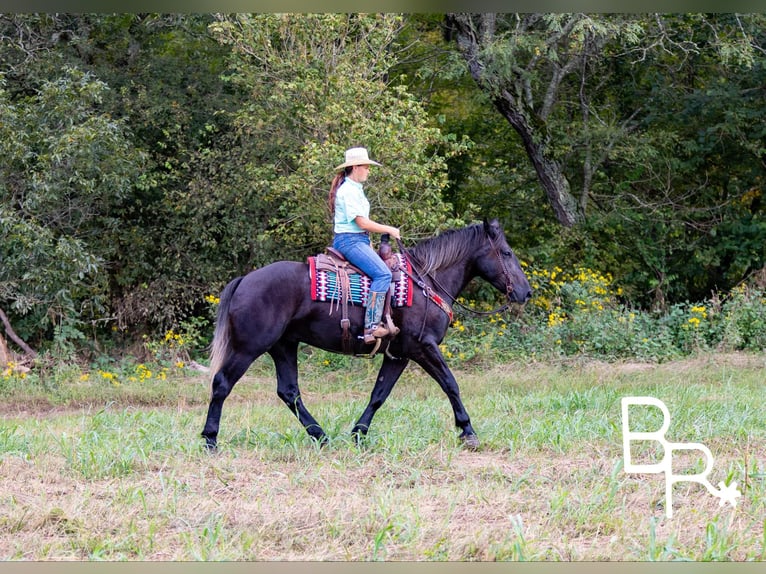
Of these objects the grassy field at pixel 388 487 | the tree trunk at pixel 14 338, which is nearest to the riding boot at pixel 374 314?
the grassy field at pixel 388 487

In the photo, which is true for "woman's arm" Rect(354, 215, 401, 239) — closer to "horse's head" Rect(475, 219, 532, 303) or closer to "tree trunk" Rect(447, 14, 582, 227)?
"horse's head" Rect(475, 219, 532, 303)

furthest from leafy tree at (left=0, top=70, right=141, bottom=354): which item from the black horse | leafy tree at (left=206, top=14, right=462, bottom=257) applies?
the black horse

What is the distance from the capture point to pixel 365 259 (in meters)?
7.46

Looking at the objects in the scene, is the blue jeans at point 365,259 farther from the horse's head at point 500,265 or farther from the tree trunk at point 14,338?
the tree trunk at point 14,338

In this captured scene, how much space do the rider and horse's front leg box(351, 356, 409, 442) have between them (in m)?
0.52

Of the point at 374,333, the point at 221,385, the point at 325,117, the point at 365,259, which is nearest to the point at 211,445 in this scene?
the point at 221,385

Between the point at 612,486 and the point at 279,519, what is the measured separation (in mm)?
2150

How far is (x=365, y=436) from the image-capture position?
7.50 meters

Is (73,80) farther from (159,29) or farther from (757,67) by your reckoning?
(757,67)

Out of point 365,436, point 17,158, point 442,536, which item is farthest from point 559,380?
point 17,158

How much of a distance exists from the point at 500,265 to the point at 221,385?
2.66m

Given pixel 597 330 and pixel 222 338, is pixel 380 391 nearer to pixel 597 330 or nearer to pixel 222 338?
pixel 222 338

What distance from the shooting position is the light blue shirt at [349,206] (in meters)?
7.37

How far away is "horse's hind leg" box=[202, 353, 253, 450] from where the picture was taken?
24.1 feet
